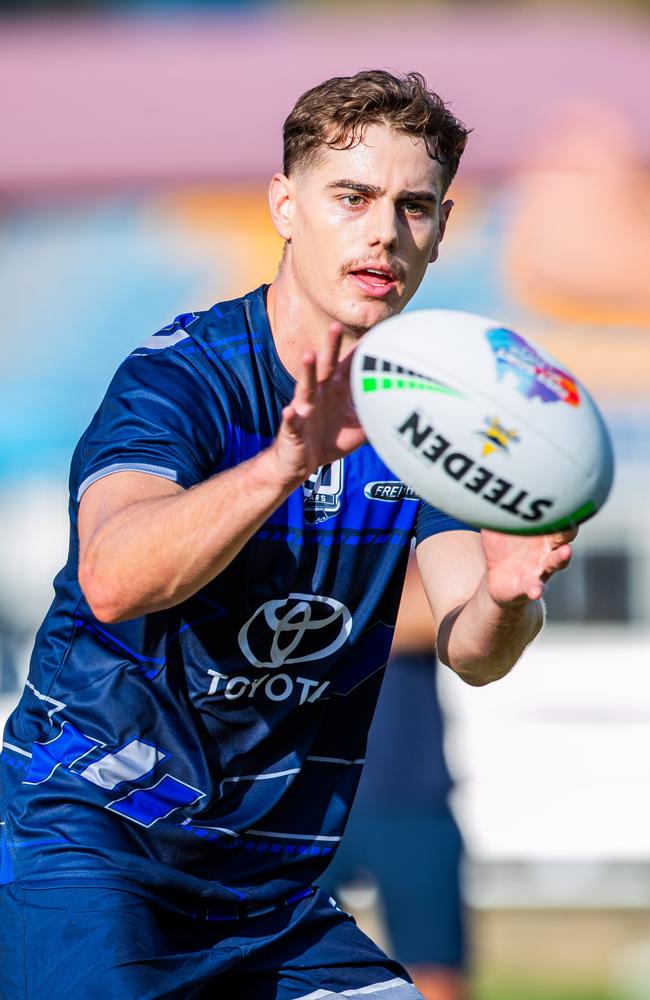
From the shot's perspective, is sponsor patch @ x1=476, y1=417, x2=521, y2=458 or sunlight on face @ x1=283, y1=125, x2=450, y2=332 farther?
sunlight on face @ x1=283, y1=125, x2=450, y2=332

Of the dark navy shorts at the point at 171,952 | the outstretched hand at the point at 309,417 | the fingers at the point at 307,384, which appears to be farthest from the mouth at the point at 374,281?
the dark navy shorts at the point at 171,952

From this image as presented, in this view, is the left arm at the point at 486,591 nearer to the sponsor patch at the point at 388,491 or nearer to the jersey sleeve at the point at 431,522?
the jersey sleeve at the point at 431,522

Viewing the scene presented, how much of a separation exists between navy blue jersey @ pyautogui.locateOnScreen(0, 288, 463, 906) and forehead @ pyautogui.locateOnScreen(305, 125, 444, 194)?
339 millimetres

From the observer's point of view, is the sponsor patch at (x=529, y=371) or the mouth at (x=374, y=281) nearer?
the sponsor patch at (x=529, y=371)

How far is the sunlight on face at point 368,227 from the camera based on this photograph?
3.19 metres

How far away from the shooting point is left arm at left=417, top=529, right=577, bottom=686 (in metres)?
3.01

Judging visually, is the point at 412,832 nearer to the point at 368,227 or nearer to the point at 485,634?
the point at 485,634

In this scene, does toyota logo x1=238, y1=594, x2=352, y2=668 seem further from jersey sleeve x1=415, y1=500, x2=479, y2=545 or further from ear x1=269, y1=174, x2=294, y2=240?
ear x1=269, y1=174, x2=294, y2=240

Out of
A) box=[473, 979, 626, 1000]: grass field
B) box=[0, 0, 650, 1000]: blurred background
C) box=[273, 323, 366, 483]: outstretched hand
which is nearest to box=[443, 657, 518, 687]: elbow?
box=[273, 323, 366, 483]: outstretched hand

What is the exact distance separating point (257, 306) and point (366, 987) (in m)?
1.47

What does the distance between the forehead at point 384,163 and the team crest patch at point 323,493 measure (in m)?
0.59

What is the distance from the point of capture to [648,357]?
38.5ft

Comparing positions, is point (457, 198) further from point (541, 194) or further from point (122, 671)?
point (122, 671)

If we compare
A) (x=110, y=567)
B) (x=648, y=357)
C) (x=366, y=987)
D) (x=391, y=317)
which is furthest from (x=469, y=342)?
(x=648, y=357)
